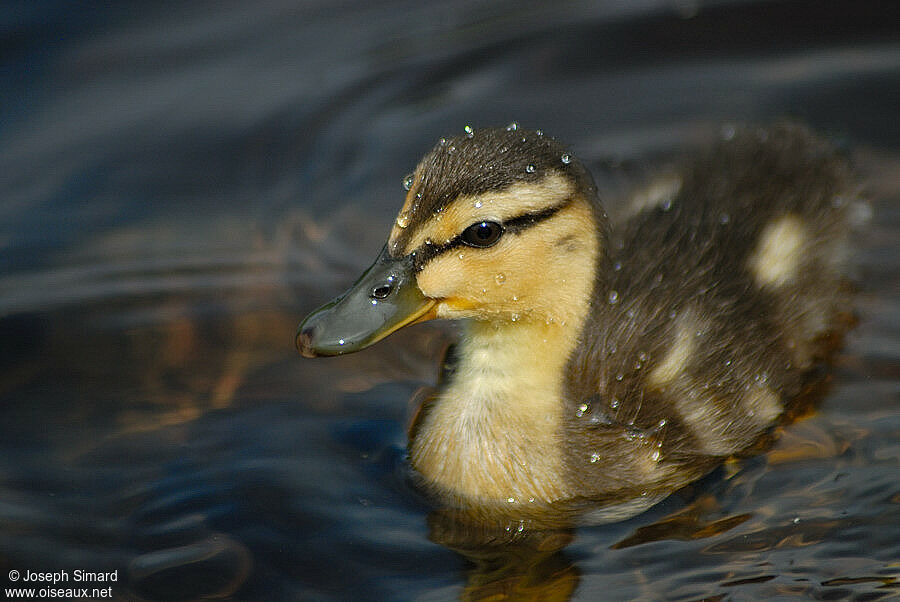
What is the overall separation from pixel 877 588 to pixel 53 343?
2.74 m

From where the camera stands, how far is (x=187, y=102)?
17.0ft

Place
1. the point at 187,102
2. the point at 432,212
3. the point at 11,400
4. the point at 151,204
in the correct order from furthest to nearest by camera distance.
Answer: the point at 187,102 → the point at 151,204 → the point at 11,400 → the point at 432,212

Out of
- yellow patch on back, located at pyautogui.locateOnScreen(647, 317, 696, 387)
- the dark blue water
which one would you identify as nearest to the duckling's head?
yellow patch on back, located at pyautogui.locateOnScreen(647, 317, 696, 387)

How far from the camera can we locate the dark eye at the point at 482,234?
328 centimetres

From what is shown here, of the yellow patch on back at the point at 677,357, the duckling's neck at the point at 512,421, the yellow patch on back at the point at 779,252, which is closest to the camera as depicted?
the duckling's neck at the point at 512,421

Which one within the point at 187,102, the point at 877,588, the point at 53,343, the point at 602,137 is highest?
the point at 187,102

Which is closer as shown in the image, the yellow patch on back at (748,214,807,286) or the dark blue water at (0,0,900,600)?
the dark blue water at (0,0,900,600)

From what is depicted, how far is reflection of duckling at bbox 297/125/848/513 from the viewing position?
10.7 ft

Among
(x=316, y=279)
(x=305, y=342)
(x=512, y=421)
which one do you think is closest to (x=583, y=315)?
(x=512, y=421)

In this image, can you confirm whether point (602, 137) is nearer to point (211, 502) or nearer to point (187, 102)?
point (187, 102)

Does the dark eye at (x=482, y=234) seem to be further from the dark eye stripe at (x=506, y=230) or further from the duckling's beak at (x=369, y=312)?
the duckling's beak at (x=369, y=312)

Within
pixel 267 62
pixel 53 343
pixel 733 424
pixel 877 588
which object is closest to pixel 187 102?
pixel 267 62

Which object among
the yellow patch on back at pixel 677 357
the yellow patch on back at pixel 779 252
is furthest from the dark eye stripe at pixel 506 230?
the yellow patch on back at pixel 779 252

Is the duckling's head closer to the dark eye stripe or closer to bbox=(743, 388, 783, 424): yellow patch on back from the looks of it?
the dark eye stripe
